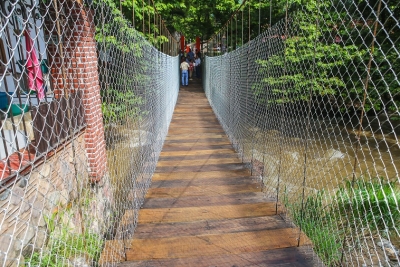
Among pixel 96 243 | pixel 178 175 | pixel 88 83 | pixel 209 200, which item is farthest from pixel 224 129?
pixel 96 243

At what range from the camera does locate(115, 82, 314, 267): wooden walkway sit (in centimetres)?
199

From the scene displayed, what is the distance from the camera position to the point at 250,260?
1948 mm

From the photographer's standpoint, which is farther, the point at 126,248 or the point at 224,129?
the point at 224,129

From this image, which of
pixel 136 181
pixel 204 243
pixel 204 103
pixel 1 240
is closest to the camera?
pixel 1 240

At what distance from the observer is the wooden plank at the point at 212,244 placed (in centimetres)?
204

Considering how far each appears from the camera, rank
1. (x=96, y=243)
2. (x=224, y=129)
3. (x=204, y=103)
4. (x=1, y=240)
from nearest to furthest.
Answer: (x=1, y=240), (x=96, y=243), (x=224, y=129), (x=204, y=103)

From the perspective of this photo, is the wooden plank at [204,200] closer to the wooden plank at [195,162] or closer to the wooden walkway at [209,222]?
the wooden walkway at [209,222]

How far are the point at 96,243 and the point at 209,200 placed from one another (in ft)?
3.81

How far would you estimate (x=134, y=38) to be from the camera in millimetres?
2670

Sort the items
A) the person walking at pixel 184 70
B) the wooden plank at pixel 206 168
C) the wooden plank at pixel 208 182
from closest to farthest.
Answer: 1. the wooden plank at pixel 208 182
2. the wooden plank at pixel 206 168
3. the person walking at pixel 184 70

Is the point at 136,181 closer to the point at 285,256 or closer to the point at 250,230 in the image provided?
the point at 250,230

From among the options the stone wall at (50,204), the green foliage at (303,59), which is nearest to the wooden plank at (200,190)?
the stone wall at (50,204)

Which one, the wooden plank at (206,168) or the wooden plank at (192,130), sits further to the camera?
the wooden plank at (192,130)

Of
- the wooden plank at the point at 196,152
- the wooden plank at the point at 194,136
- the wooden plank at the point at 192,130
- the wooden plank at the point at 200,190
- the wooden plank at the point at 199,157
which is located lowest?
the wooden plank at the point at 200,190
